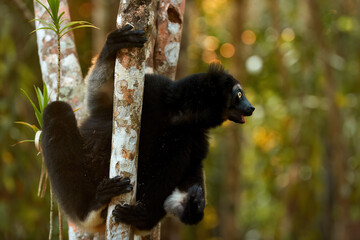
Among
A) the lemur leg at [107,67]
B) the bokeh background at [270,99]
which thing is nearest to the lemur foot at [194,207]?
the lemur leg at [107,67]

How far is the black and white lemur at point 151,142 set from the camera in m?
3.37

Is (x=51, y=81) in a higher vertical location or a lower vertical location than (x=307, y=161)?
higher

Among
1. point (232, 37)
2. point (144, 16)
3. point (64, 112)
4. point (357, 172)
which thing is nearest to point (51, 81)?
point (64, 112)

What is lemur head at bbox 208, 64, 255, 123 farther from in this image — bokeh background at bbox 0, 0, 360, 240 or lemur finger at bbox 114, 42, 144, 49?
bokeh background at bbox 0, 0, 360, 240

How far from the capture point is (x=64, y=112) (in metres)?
3.41

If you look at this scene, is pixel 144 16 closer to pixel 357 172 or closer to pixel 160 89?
pixel 160 89

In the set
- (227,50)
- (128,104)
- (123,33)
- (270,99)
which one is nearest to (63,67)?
(123,33)

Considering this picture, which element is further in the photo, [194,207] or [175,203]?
[175,203]

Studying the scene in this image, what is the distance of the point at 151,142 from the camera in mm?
3549

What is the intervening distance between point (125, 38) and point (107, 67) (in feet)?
1.51

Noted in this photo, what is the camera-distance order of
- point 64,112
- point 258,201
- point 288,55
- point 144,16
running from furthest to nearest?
1. point 258,201
2. point 288,55
3. point 64,112
4. point 144,16

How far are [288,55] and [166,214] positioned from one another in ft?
20.2

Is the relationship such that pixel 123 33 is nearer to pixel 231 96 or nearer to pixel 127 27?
pixel 127 27

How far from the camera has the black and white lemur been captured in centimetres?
337
